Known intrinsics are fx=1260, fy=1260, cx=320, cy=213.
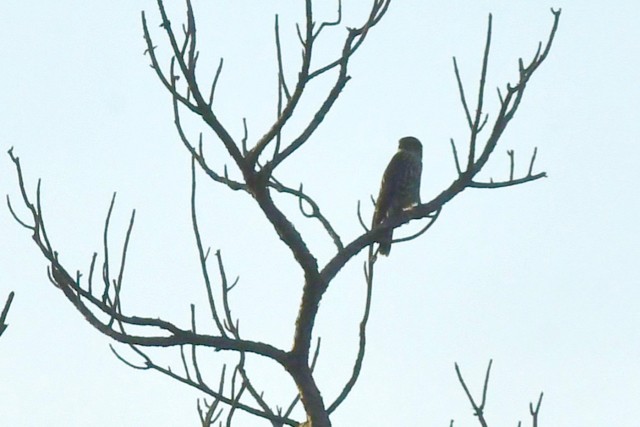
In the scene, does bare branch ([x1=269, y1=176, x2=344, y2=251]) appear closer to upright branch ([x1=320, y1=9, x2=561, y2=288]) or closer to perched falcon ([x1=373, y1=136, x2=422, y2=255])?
upright branch ([x1=320, y1=9, x2=561, y2=288])

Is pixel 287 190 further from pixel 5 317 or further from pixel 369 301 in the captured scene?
pixel 5 317

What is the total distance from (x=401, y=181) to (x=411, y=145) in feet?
2.13

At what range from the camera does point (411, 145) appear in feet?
31.5

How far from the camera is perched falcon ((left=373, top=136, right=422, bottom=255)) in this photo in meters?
8.73

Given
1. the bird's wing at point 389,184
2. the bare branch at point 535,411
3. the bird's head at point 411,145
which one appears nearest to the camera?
the bare branch at point 535,411

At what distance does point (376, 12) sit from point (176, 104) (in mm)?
772

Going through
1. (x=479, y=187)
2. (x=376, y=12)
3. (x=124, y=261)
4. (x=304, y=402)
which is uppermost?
(x=376, y=12)

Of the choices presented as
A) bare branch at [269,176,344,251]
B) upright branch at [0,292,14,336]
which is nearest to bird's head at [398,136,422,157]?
bare branch at [269,176,344,251]

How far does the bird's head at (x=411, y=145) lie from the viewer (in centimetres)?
955

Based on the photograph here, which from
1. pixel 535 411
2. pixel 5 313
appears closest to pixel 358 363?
pixel 535 411

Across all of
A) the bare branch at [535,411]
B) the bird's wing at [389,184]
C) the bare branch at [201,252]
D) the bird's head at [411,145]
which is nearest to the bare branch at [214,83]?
the bare branch at [201,252]

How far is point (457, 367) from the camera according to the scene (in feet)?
13.9

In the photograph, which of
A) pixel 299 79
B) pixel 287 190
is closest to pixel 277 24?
pixel 299 79

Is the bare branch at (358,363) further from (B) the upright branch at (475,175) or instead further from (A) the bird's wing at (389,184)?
(A) the bird's wing at (389,184)
